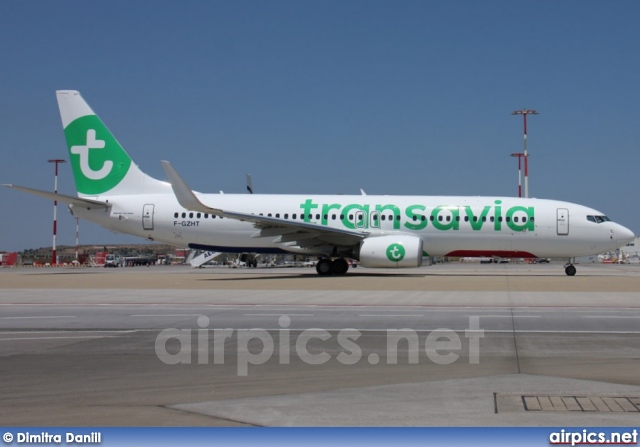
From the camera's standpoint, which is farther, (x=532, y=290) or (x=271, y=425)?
(x=532, y=290)

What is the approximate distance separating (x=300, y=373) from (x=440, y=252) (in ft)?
79.7

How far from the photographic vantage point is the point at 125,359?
9.12 metres

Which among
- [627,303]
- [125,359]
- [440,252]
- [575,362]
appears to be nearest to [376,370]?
[575,362]

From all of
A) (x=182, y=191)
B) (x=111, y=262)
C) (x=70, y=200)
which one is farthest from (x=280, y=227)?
(x=111, y=262)

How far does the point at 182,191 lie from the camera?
28.1m

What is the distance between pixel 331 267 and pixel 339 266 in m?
0.41

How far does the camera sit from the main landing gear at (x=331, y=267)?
31656 millimetres

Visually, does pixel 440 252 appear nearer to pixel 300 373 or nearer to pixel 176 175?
pixel 176 175

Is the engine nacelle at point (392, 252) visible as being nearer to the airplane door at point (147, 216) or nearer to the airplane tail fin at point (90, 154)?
the airplane door at point (147, 216)

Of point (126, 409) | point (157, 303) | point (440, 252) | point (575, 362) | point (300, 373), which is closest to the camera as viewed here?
point (126, 409)

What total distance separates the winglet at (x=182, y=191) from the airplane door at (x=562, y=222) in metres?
14.2

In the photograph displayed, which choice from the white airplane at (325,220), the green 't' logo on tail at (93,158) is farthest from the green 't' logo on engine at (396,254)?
the green 't' logo on tail at (93,158)

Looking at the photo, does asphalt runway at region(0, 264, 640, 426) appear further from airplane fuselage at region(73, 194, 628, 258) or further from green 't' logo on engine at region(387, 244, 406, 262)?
airplane fuselage at region(73, 194, 628, 258)

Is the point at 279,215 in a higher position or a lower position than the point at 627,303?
higher
